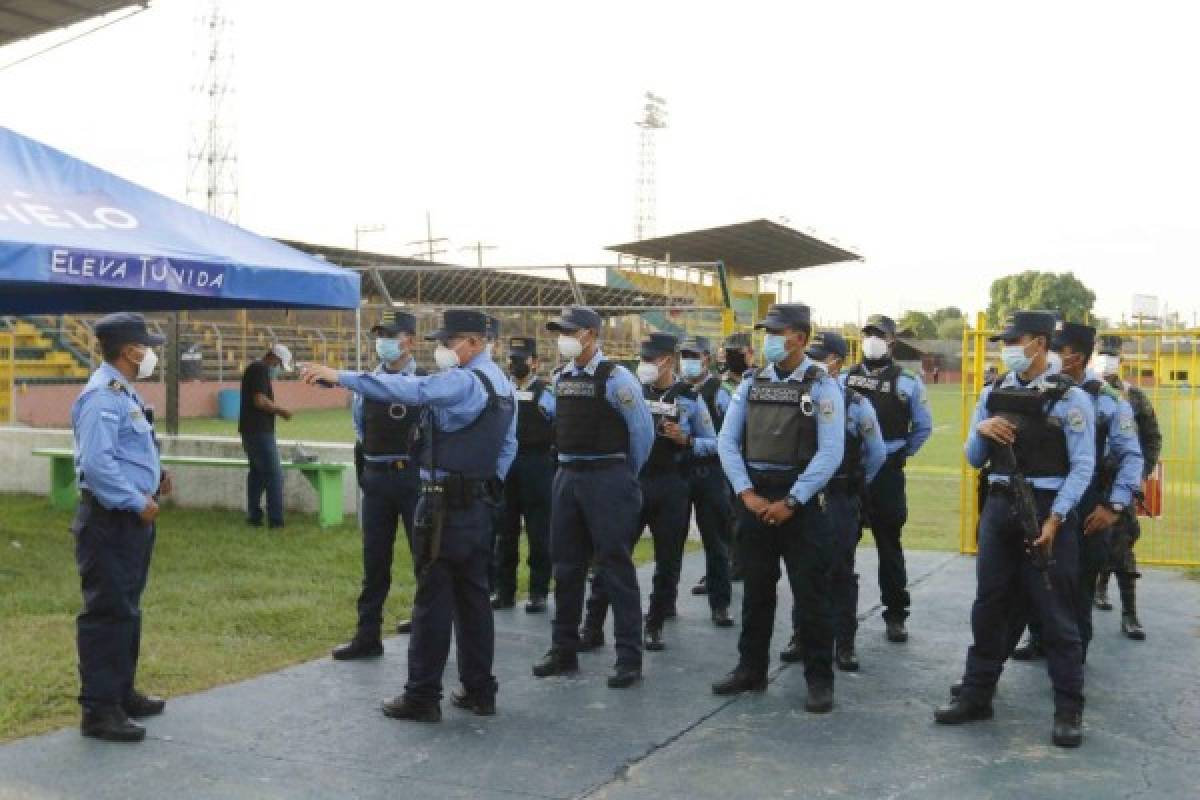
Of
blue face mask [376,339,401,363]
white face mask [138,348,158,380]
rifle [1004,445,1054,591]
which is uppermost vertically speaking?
blue face mask [376,339,401,363]

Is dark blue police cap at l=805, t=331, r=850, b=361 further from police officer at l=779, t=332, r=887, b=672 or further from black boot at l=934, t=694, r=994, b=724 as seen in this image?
black boot at l=934, t=694, r=994, b=724

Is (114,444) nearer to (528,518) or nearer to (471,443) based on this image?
(471,443)

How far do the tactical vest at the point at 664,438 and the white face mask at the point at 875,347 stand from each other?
→ 1.22m

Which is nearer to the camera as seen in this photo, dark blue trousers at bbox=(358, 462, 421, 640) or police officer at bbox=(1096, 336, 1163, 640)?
dark blue trousers at bbox=(358, 462, 421, 640)

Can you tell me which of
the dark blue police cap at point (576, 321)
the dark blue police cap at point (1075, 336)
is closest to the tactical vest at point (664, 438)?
the dark blue police cap at point (576, 321)

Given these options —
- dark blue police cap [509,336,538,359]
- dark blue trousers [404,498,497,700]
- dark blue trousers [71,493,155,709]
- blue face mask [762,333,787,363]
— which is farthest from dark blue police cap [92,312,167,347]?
dark blue police cap [509,336,538,359]

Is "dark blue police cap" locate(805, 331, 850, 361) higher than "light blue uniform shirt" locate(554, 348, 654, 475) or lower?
higher

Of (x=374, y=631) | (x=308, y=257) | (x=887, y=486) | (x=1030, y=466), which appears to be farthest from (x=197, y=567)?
(x=1030, y=466)

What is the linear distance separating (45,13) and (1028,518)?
14650mm

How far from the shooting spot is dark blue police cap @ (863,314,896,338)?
24.0ft

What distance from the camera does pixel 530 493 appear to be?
8.24 m

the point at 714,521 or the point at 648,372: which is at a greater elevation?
the point at 648,372

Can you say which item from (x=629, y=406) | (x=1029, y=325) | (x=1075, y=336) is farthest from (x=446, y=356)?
(x=1075, y=336)

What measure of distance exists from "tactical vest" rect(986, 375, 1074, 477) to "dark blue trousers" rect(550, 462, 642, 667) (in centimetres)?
196
